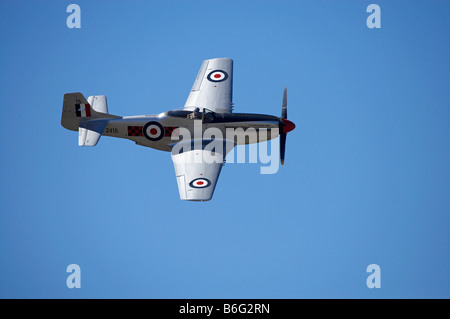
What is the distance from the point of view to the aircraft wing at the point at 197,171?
2934cm

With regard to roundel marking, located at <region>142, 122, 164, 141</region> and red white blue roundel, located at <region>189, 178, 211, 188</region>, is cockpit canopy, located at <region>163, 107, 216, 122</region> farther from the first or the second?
red white blue roundel, located at <region>189, 178, 211, 188</region>

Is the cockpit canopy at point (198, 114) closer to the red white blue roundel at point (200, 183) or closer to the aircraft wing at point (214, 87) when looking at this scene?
the aircraft wing at point (214, 87)

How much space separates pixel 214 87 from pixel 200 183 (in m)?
6.46

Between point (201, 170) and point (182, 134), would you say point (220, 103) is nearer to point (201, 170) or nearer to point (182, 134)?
point (182, 134)

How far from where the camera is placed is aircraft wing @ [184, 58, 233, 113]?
34.1 metres

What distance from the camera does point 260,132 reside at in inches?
1299

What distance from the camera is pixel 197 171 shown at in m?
30.4

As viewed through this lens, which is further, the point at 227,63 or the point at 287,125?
the point at 227,63

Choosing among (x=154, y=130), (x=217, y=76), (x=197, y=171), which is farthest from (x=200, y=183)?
(x=217, y=76)

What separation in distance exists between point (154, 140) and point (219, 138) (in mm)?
2786

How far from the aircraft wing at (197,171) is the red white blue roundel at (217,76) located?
4459 mm

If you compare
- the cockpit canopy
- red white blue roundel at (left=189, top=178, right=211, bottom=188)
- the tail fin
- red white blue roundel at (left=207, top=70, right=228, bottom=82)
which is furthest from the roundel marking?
red white blue roundel at (left=207, top=70, right=228, bottom=82)
